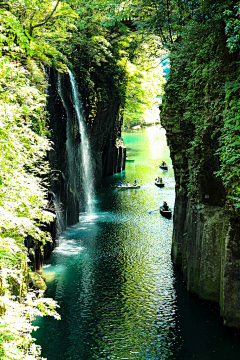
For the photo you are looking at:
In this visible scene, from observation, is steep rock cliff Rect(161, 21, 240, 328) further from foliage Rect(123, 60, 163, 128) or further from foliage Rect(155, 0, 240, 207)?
foliage Rect(123, 60, 163, 128)

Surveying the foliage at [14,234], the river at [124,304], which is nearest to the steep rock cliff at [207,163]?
the river at [124,304]

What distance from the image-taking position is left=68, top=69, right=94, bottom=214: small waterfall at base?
2961cm

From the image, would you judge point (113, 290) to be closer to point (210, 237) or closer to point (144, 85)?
point (210, 237)

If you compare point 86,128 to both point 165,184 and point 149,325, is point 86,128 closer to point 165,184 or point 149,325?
point 165,184

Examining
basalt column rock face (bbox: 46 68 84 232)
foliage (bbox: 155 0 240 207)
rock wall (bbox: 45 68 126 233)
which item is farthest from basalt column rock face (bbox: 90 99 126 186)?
foliage (bbox: 155 0 240 207)

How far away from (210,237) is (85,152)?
21135 millimetres

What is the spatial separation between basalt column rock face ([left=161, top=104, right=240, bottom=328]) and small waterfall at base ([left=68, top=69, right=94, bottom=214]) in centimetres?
1469

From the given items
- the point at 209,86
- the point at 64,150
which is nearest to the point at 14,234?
the point at 209,86

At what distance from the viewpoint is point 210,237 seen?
47.5ft

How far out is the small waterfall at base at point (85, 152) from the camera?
29.6 meters

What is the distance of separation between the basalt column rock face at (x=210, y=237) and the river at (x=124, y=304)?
2.60ft

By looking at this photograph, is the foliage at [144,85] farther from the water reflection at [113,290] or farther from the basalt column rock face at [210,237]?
the basalt column rock face at [210,237]

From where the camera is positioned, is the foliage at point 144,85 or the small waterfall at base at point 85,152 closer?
the small waterfall at base at point 85,152

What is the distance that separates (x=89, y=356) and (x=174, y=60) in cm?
1385
